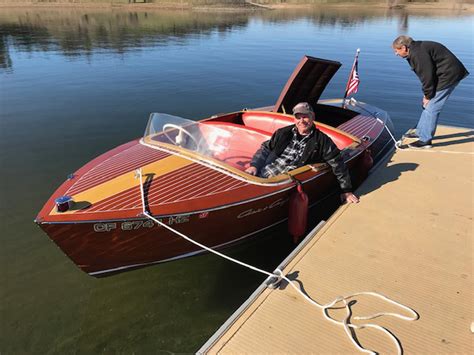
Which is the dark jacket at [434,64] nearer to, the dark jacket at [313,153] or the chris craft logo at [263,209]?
the dark jacket at [313,153]

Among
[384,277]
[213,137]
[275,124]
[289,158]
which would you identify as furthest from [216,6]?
[384,277]

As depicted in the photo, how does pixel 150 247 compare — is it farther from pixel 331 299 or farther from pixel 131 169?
pixel 331 299

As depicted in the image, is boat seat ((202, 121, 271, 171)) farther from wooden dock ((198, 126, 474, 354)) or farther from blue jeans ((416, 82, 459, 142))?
blue jeans ((416, 82, 459, 142))

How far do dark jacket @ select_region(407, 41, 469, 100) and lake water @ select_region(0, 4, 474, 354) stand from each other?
3.17 m

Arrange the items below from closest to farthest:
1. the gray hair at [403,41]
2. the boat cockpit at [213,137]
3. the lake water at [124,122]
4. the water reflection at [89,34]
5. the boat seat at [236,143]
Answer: the lake water at [124,122] → the boat cockpit at [213,137] → the boat seat at [236,143] → the gray hair at [403,41] → the water reflection at [89,34]

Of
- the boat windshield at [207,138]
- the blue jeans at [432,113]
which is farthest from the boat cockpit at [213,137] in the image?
the blue jeans at [432,113]

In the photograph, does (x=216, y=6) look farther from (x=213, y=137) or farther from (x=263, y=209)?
(x=263, y=209)

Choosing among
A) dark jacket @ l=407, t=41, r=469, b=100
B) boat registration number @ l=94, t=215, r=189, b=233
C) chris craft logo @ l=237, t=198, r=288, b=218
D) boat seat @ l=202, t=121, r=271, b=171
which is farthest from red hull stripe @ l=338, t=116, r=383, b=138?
boat registration number @ l=94, t=215, r=189, b=233

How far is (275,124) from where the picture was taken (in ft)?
21.0

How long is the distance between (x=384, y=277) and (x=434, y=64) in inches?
175

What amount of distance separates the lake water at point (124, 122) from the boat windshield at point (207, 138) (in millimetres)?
1480

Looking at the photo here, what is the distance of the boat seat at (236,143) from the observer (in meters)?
5.32

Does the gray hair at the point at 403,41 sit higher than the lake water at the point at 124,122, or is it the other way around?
the gray hair at the point at 403,41

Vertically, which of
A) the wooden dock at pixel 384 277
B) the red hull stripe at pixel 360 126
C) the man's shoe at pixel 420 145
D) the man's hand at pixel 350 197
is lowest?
the wooden dock at pixel 384 277
